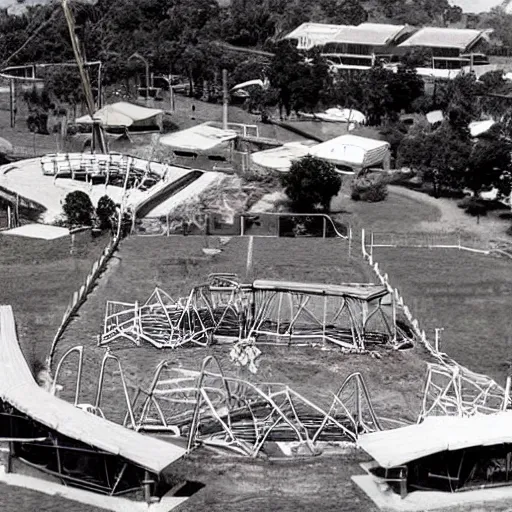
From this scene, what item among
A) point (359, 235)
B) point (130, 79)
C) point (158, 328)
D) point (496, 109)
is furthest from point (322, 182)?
point (130, 79)

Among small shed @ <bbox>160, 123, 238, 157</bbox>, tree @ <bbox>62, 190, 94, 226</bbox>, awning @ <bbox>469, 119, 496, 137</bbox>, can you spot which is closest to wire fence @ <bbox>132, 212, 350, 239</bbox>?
tree @ <bbox>62, 190, 94, 226</bbox>

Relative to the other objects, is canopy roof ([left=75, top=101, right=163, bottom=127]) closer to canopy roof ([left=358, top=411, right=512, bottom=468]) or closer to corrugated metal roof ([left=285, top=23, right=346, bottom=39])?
corrugated metal roof ([left=285, top=23, right=346, bottom=39])

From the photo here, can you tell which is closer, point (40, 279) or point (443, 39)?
point (40, 279)

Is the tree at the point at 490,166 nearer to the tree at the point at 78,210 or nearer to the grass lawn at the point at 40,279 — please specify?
the tree at the point at 78,210

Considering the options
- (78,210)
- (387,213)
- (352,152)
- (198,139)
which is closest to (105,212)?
(78,210)

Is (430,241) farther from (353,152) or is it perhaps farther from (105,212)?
(353,152)
